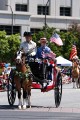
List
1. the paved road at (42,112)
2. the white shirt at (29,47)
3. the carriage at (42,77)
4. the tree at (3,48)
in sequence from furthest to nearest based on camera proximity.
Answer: the tree at (3,48) → the carriage at (42,77) → the white shirt at (29,47) → the paved road at (42,112)

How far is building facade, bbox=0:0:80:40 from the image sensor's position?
302 feet

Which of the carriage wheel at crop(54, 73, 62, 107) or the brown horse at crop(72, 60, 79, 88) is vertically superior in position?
the carriage wheel at crop(54, 73, 62, 107)

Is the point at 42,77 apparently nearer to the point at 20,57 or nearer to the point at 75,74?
the point at 20,57

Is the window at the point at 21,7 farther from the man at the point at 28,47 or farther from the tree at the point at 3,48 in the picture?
the man at the point at 28,47

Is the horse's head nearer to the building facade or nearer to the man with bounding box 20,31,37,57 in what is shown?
the man with bounding box 20,31,37,57

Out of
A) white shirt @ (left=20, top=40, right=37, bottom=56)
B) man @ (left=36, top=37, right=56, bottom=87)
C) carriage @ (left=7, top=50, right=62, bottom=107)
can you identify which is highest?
white shirt @ (left=20, top=40, right=37, bottom=56)

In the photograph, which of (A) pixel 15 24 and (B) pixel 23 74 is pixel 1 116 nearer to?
(B) pixel 23 74

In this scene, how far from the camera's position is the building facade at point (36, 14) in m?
92.0

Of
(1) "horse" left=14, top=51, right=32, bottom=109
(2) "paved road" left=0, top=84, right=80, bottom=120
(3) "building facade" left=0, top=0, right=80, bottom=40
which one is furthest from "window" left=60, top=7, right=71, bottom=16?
(1) "horse" left=14, top=51, right=32, bottom=109

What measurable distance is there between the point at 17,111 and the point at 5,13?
75594 millimetres

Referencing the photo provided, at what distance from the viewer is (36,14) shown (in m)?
97.2

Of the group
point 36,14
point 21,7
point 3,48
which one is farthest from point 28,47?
point 36,14

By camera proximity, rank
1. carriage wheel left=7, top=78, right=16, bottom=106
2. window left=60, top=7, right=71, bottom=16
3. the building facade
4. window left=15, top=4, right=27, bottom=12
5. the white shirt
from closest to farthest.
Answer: the white shirt, carriage wheel left=7, top=78, right=16, bottom=106, the building facade, window left=15, top=4, right=27, bottom=12, window left=60, top=7, right=71, bottom=16

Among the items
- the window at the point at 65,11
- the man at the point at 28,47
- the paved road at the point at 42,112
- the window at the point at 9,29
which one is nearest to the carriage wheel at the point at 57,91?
the paved road at the point at 42,112
